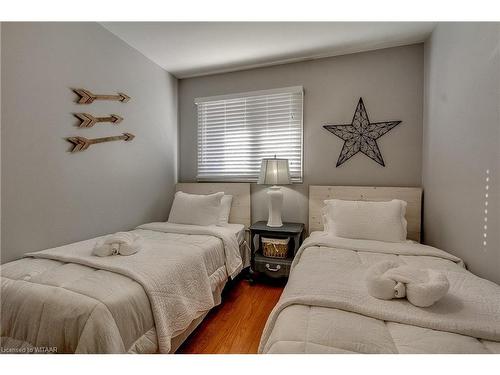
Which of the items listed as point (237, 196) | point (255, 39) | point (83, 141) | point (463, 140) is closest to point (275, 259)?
point (237, 196)

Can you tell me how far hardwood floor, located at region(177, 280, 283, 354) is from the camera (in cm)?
158

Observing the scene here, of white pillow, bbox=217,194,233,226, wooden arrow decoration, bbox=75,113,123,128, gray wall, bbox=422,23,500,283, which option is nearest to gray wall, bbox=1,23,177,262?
wooden arrow decoration, bbox=75,113,123,128

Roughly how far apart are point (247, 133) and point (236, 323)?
1.99 meters

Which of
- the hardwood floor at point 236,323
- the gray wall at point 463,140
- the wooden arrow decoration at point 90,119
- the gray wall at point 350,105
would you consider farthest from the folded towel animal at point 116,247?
the gray wall at point 463,140

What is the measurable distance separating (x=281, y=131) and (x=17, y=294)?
245cm

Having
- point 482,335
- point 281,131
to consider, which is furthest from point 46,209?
point 482,335

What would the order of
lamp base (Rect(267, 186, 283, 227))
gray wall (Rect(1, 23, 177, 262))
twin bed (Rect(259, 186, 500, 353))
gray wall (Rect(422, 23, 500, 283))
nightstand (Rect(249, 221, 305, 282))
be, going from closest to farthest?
twin bed (Rect(259, 186, 500, 353)) < gray wall (Rect(422, 23, 500, 283)) < gray wall (Rect(1, 23, 177, 262)) < nightstand (Rect(249, 221, 305, 282)) < lamp base (Rect(267, 186, 283, 227))

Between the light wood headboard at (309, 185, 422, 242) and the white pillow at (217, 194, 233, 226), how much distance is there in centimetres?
93

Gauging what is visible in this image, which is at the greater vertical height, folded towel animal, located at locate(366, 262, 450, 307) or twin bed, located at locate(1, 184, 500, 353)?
folded towel animal, located at locate(366, 262, 450, 307)

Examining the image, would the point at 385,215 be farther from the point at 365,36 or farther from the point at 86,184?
the point at 86,184

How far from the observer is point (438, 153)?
193cm

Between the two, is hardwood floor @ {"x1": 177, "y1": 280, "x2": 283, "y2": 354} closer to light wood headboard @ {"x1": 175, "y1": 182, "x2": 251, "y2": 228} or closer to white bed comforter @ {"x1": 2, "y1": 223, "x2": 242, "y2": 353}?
white bed comforter @ {"x1": 2, "y1": 223, "x2": 242, "y2": 353}

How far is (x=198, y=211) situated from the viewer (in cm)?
245

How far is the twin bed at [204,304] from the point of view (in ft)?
2.58
